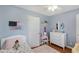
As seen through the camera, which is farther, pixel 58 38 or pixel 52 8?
pixel 58 38

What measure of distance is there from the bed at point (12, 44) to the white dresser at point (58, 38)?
1.42 ft

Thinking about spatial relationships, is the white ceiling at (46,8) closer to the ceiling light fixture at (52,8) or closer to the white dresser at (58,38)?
the ceiling light fixture at (52,8)

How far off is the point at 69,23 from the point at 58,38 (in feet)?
1.03

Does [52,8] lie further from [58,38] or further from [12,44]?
A: [12,44]

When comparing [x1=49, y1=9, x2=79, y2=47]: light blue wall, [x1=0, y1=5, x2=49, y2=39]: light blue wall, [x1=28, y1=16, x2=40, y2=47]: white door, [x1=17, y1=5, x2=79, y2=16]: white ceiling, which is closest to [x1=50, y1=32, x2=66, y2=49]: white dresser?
[x1=49, y1=9, x2=79, y2=47]: light blue wall

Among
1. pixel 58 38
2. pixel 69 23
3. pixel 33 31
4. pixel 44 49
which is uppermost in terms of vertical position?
pixel 69 23

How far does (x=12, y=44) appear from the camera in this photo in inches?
59.1

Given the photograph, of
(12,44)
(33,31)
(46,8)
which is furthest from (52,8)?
(12,44)

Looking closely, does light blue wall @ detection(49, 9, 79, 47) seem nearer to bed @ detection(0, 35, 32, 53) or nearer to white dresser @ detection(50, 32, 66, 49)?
white dresser @ detection(50, 32, 66, 49)

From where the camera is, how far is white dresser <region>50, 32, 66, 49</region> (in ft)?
5.21

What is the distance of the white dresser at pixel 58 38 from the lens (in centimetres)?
159
